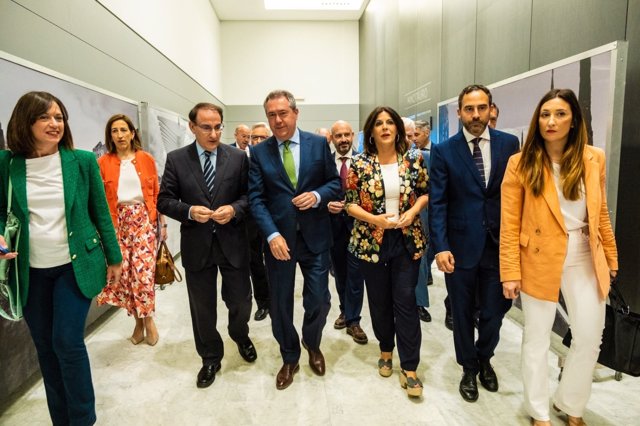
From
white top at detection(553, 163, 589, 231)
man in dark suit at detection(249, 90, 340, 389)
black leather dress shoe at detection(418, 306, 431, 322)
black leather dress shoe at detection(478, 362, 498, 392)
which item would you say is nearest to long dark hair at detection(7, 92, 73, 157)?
man in dark suit at detection(249, 90, 340, 389)

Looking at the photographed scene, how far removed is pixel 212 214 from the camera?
2.33 meters

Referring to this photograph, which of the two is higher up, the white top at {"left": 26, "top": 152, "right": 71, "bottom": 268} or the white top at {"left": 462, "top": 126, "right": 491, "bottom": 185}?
the white top at {"left": 462, "top": 126, "right": 491, "bottom": 185}

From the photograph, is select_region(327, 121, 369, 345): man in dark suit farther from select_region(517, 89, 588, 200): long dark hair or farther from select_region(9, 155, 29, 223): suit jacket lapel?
select_region(9, 155, 29, 223): suit jacket lapel

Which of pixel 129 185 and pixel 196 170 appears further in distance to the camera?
pixel 129 185

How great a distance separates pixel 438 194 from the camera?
2.26m

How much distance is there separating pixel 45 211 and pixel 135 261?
1380 millimetres

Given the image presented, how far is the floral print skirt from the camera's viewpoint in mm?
3160

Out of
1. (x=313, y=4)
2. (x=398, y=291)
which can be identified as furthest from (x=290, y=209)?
(x=313, y=4)

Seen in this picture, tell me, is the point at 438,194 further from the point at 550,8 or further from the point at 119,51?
the point at 119,51

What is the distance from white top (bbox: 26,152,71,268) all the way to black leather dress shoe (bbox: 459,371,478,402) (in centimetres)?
230

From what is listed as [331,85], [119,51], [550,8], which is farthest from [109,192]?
[331,85]

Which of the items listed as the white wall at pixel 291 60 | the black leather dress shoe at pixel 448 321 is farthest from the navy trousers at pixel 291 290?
the white wall at pixel 291 60

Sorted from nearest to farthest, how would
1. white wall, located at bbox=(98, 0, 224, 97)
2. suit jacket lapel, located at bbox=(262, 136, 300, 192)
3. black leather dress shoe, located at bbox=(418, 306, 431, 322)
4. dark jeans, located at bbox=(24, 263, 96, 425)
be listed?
1. dark jeans, located at bbox=(24, 263, 96, 425)
2. suit jacket lapel, located at bbox=(262, 136, 300, 192)
3. black leather dress shoe, located at bbox=(418, 306, 431, 322)
4. white wall, located at bbox=(98, 0, 224, 97)

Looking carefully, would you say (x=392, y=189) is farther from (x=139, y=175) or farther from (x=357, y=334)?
(x=139, y=175)
